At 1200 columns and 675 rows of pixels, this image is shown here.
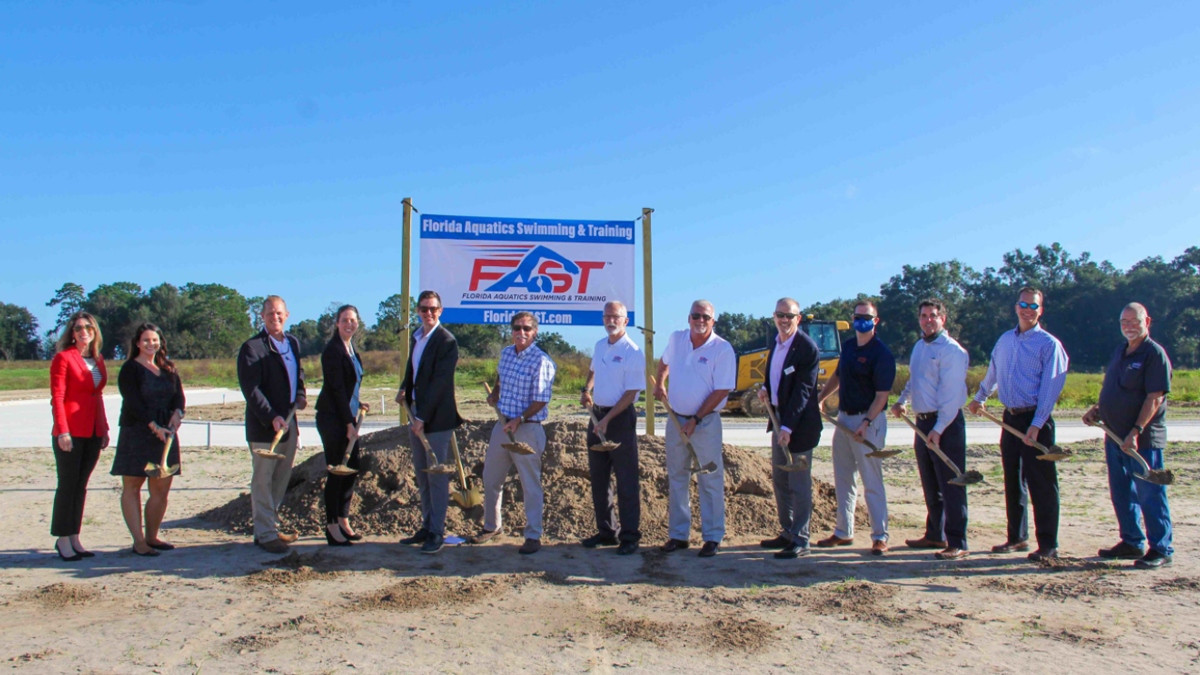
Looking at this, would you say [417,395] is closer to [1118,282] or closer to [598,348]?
[598,348]

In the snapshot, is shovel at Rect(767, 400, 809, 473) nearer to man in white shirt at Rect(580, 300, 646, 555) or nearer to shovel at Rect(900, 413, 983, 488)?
shovel at Rect(900, 413, 983, 488)

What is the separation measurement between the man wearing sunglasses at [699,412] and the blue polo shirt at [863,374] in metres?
0.92

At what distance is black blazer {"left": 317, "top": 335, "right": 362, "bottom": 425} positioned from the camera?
19.6ft

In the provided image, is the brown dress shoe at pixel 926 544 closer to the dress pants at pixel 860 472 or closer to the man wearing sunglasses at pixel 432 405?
the dress pants at pixel 860 472

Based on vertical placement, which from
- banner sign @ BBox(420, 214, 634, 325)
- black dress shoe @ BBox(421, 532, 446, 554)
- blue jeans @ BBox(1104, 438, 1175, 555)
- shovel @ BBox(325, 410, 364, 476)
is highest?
banner sign @ BBox(420, 214, 634, 325)

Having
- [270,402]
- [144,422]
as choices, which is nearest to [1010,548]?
[270,402]

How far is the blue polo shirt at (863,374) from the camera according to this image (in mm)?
5914

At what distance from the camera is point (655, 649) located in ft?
13.0

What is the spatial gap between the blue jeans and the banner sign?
181 inches

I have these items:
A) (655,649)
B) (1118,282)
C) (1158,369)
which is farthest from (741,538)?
(1118,282)

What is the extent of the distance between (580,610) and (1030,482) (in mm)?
3654

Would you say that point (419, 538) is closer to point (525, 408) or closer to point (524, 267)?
point (525, 408)

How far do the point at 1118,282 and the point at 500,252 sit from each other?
70.7m

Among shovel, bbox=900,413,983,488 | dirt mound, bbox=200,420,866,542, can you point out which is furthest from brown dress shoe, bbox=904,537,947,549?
dirt mound, bbox=200,420,866,542
